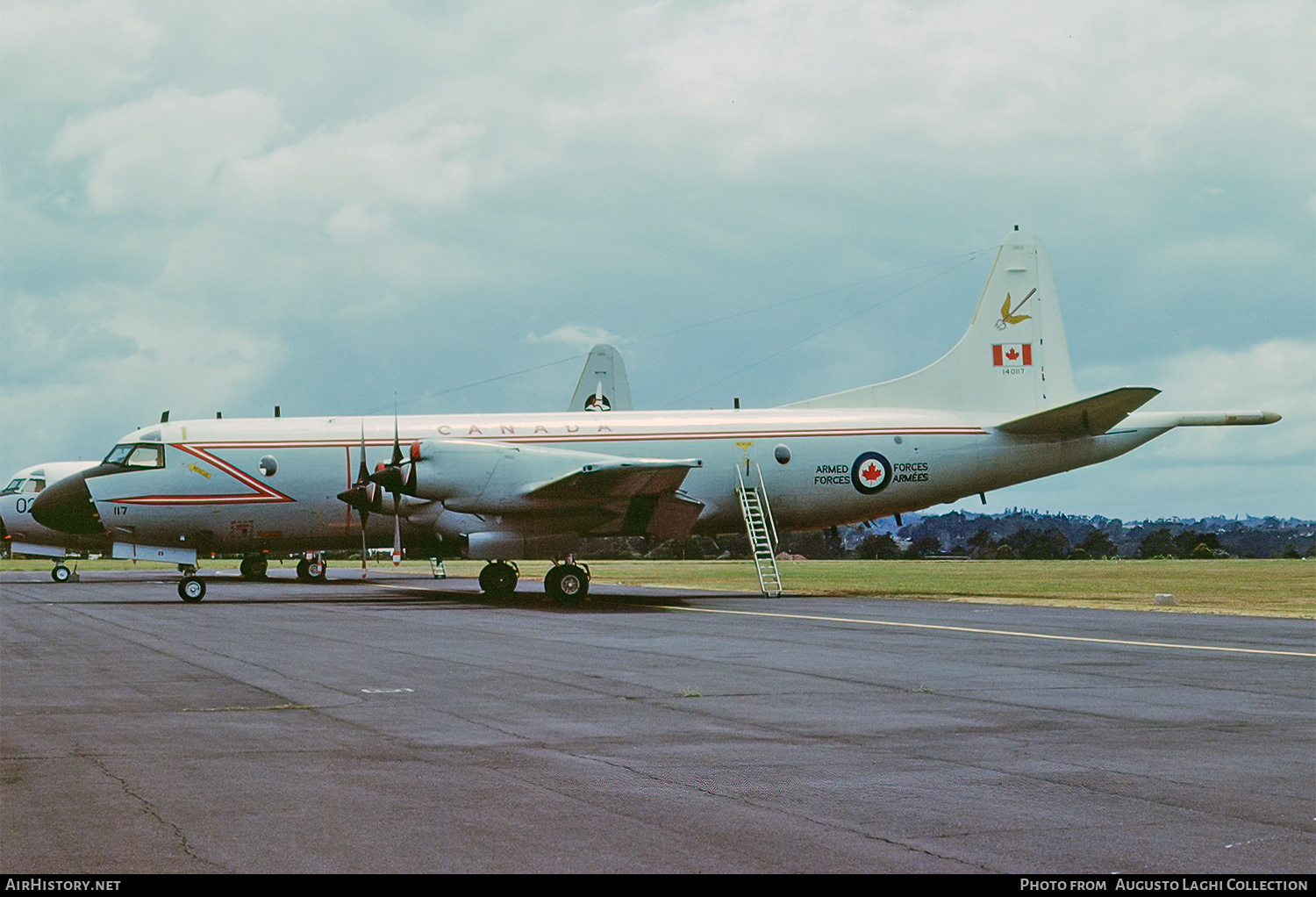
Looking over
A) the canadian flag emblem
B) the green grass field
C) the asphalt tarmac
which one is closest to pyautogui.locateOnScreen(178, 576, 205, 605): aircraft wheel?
the asphalt tarmac

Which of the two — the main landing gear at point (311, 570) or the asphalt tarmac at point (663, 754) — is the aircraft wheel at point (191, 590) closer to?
the asphalt tarmac at point (663, 754)

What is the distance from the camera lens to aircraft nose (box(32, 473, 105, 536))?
109ft

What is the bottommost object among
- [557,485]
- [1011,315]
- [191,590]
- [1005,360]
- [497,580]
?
[497,580]

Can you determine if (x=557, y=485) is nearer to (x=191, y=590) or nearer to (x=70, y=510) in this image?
(x=191, y=590)

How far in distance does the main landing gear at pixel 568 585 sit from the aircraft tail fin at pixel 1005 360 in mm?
8408

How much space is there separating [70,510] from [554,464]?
12996 millimetres

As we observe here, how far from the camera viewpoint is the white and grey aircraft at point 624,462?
31578 millimetres

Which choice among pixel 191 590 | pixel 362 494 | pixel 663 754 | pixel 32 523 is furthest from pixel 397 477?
pixel 32 523

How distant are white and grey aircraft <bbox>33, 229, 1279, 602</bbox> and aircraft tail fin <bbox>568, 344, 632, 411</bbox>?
71.6 feet

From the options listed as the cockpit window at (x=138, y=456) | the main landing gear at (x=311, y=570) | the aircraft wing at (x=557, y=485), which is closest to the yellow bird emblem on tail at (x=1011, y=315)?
the aircraft wing at (x=557, y=485)

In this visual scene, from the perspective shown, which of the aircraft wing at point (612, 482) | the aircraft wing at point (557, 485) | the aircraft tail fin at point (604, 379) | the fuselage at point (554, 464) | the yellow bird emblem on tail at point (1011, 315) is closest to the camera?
the aircraft wing at point (612, 482)

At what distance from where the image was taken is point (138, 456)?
3350 cm

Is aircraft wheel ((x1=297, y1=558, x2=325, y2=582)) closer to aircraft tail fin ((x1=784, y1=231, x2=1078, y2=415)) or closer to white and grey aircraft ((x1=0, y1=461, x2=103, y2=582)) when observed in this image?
white and grey aircraft ((x1=0, y1=461, x2=103, y2=582))

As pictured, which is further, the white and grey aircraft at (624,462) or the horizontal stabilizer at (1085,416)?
the horizontal stabilizer at (1085,416)
